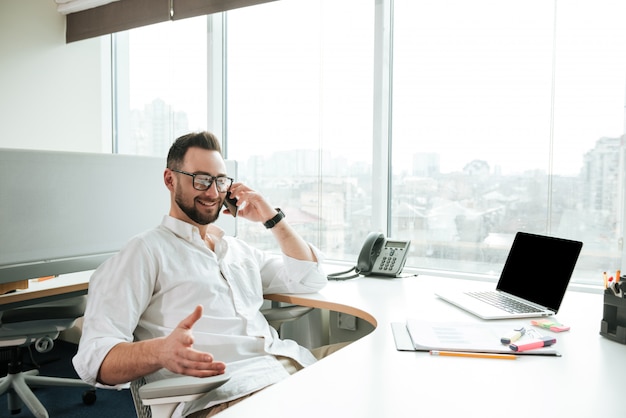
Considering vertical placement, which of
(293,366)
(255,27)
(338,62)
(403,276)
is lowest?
(293,366)

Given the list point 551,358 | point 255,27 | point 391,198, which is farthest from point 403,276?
point 255,27

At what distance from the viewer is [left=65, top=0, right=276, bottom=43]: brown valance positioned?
2.92m

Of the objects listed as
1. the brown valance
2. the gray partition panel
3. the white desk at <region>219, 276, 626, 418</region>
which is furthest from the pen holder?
the brown valance

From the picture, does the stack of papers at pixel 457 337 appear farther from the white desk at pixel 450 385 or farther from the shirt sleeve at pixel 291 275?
the shirt sleeve at pixel 291 275

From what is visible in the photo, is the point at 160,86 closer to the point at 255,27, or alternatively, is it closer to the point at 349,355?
the point at 255,27

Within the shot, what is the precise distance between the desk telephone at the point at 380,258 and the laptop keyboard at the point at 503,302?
445mm

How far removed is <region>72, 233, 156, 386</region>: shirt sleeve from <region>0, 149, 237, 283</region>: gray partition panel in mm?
488

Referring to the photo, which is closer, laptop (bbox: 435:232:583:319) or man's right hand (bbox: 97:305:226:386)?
man's right hand (bbox: 97:305:226:386)

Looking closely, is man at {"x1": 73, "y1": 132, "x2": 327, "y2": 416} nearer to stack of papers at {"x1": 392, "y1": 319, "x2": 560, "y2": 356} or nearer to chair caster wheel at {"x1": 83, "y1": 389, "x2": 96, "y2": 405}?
stack of papers at {"x1": 392, "y1": 319, "x2": 560, "y2": 356}

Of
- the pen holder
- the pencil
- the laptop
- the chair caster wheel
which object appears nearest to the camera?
the pencil

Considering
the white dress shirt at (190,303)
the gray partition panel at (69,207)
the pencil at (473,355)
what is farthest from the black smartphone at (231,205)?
the pencil at (473,355)

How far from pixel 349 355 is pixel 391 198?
1.56 metres

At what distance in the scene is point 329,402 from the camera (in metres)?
0.91

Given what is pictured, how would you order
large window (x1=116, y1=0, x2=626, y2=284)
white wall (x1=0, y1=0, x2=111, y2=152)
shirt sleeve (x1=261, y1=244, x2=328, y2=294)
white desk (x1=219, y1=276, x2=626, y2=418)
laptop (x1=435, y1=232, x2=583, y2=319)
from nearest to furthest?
white desk (x1=219, y1=276, x2=626, y2=418) → laptop (x1=435, y1=232, x2=583, y2=319) → shirt sleeve (x1=261, y1=244, x2=328, y2=294) → large window (x1=116, y1=0, x2=626, y2=284) → white wall (x1=0, y1=0, x2=111, y2=152)
